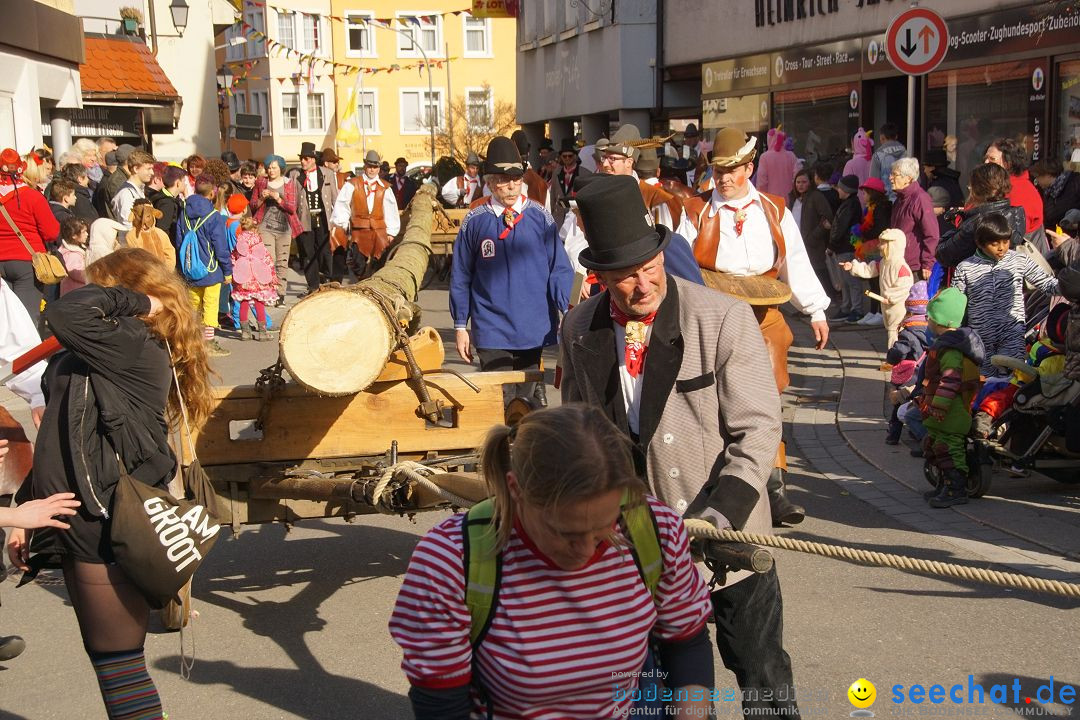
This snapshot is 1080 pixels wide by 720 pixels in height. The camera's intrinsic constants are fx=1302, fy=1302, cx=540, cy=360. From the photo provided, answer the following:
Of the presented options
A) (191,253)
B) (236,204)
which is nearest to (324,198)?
(236,204)

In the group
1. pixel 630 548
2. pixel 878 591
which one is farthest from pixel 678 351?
pixel 878 591

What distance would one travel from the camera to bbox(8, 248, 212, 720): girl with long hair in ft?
12.2

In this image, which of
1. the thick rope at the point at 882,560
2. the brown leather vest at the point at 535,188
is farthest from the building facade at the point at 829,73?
the thick rope at the point at 882,560

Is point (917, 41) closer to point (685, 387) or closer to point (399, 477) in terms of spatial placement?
point (399, 477)

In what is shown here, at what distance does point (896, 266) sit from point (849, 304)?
11.2ft

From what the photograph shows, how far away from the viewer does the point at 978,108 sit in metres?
15.9

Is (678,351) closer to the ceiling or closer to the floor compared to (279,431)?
closer to the ceiling

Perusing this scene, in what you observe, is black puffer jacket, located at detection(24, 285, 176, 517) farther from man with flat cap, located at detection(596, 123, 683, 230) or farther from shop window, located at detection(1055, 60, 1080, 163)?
shop window, located at detection(1055, 60, 1080, 163)

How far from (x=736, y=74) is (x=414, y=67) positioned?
37.7 meters

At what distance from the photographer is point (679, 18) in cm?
2573

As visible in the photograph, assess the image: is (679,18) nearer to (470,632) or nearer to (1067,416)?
(1067,416)

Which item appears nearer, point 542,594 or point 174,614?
point 542,594

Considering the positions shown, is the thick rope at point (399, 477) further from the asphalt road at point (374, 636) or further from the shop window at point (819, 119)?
the shop window at point (819, 119)

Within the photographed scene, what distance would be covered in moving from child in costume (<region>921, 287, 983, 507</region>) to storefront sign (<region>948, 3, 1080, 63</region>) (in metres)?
7.98
